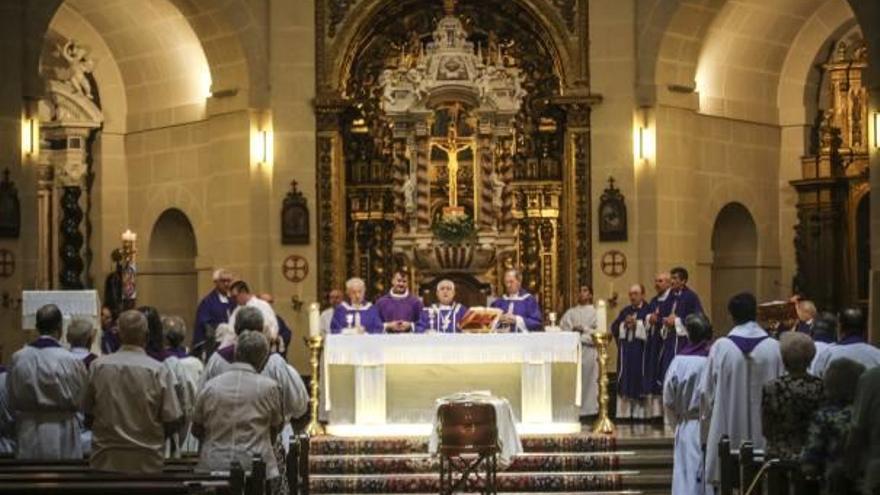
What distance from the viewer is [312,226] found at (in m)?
24.6

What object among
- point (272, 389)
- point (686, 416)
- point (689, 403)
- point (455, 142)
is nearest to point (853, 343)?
point (689, 403)

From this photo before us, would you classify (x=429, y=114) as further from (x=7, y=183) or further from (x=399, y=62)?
(x=7, y=183)

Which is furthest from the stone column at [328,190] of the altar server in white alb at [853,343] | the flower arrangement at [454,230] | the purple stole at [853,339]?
the purple stole at [853,339]

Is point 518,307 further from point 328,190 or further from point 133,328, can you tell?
point 133,328

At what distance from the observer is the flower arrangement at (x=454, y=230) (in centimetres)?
2308

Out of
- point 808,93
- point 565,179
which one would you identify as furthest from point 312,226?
point 808,93

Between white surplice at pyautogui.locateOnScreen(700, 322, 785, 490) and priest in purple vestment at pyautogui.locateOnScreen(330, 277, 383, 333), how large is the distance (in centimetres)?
670

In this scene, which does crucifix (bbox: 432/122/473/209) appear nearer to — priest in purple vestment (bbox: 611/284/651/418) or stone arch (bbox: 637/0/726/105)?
stone arch (bbox: 637/0/726/105)

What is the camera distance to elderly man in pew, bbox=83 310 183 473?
1177 centimetres

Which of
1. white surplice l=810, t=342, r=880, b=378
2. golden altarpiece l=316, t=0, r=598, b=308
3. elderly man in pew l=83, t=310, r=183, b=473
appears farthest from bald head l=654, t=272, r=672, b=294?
elderly man in pew l=83, t=310, r=183, b=473

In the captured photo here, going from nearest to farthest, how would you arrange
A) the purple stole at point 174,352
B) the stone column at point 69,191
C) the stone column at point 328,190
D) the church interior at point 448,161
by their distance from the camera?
the purple stole at point 174,352, the church interior at point 448,161, the stone column at point 328,190, the stone column at point 69,191

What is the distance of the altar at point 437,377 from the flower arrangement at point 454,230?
3.51 metres

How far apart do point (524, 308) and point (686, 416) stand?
214 inches

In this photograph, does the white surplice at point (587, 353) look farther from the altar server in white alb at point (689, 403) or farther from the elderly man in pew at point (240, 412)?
the elderly man in pew at point (240, 412)
